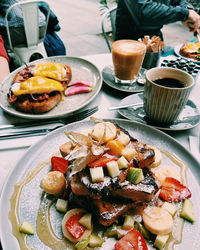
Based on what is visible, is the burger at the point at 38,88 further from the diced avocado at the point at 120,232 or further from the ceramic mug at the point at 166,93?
the diced avocado at the point at 120,232

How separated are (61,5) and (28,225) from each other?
8.63 meters

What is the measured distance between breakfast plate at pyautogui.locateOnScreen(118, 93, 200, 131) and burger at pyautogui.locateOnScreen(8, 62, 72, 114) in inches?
16.2

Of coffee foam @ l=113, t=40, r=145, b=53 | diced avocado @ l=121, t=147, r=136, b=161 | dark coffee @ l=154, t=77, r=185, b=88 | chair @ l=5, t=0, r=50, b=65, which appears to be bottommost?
chair @ l=5, t=0, r=50, b=65

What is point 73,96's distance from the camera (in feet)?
5.44

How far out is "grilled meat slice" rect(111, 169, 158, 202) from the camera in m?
0.92

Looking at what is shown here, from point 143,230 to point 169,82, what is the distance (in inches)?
32.3

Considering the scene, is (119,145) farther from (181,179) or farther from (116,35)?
(116,35)

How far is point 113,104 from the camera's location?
1615 millimetres

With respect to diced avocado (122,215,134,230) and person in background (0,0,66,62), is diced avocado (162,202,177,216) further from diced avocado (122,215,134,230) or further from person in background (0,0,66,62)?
person in background (0,0,66,62)

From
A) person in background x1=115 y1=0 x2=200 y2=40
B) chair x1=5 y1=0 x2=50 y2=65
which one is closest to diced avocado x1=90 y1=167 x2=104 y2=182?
person in background x1=115 y1=0 x2=200 y2=40

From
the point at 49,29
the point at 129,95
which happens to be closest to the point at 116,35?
the point at 49,29

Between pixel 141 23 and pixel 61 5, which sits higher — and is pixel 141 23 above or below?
above

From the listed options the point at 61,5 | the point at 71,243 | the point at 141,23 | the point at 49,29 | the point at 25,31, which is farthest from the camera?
the point at 61,5

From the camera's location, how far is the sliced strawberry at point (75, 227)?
2.83ft
